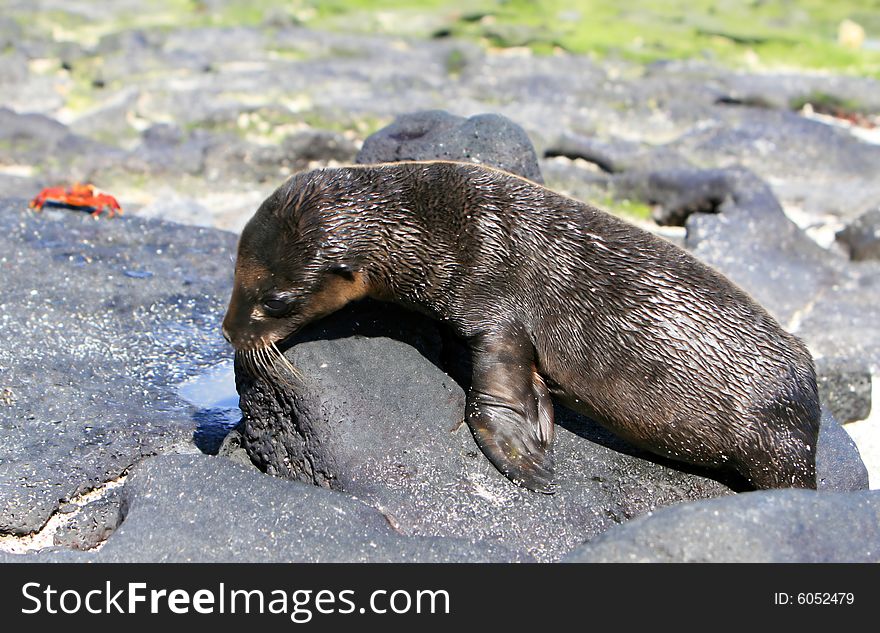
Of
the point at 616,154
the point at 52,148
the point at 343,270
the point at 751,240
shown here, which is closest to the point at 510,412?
the point at 343,270

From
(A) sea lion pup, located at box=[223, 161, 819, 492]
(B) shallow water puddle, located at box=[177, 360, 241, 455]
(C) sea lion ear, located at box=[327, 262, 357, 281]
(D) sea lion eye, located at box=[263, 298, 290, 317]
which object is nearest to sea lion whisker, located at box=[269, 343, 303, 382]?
(A) sea lion pup, located at box=[223, 161, 819, 492]

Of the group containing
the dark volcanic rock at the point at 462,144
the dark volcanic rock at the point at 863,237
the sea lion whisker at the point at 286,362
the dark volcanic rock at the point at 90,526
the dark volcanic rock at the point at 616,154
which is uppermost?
the dark volcanic rock at the point at 462,144

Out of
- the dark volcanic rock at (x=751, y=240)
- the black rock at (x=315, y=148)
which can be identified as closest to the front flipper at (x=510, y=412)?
the dark volcanic rock at (x=751, y=240)

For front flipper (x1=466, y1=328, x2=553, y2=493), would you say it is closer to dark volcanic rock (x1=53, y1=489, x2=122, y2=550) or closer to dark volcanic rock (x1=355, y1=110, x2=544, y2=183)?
dark volcanic rock (x1=355, y1=110, x2=544, y2=183)

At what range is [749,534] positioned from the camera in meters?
3.87

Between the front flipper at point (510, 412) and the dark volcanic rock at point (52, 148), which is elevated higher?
the front flipper at point (510, 412)

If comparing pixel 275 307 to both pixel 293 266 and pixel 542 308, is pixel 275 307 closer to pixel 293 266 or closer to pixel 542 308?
pixel 293 266

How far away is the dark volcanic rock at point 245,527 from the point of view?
418 cm

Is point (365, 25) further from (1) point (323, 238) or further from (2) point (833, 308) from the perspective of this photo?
(1) point (323, 238)

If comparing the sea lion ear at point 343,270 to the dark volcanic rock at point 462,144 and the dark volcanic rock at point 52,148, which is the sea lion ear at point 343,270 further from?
the dark volcanic rock at point 52,148

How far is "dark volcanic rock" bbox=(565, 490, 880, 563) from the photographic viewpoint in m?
3.82

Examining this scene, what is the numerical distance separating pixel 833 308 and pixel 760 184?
79.6 inches
